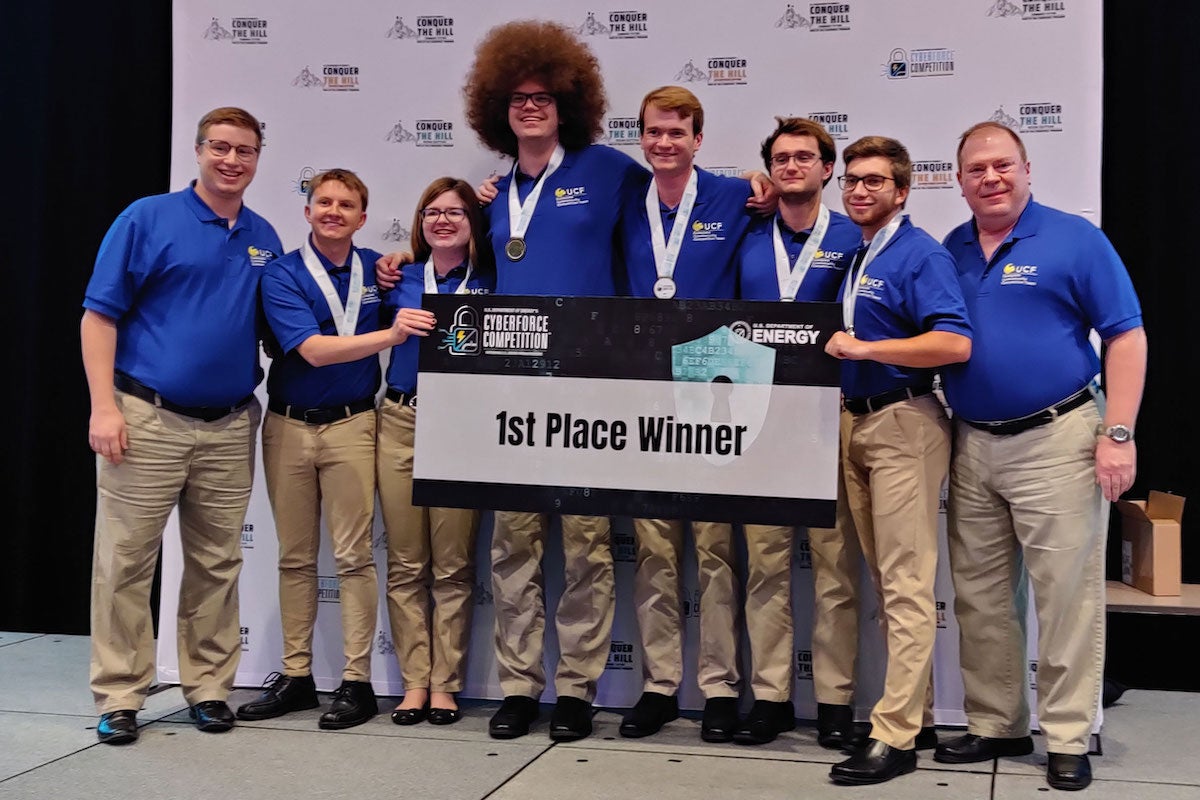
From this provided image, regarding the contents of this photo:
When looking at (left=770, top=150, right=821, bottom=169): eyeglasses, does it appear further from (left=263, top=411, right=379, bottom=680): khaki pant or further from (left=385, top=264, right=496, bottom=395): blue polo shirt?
(left=263, top=411, right=379, bottom=680): khaki pant

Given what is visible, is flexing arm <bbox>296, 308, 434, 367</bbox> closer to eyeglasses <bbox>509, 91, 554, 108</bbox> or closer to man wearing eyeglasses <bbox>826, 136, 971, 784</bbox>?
eyeglasses <bbox>509, 91, 554, 108</bbox>

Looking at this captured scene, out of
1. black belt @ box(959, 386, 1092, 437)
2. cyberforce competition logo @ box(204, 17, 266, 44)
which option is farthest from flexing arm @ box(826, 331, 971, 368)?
cyberforce competition logo @ box(204, 17, 266, 44)

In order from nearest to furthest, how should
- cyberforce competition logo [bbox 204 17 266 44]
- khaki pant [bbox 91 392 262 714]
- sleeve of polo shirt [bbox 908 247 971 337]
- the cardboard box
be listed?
sleeve of polo shirt [bbox 908 247 971 337]
khaki pant [bbox 91 392 262 714]
the cardboard box
cyberforce competition logo [bbox 204 17 266 44]

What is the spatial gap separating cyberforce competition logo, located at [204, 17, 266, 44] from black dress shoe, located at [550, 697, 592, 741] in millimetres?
2756

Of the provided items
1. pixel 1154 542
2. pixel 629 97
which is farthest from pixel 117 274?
pixel 1154 542

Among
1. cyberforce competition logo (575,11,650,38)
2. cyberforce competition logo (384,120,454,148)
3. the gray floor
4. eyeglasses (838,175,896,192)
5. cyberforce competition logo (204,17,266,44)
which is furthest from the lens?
cyberforce competition logo (204,17,266,44)

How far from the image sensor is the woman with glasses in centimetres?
Result: 383

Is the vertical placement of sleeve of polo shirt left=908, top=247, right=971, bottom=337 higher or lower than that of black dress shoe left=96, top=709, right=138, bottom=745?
higher

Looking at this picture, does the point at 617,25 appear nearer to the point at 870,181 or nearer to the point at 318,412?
the point at 870,181

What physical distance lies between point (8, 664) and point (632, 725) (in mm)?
2689

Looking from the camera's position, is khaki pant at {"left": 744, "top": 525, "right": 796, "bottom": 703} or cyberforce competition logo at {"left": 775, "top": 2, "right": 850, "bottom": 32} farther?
cyberforce competition logo at {"left": 775, "top": 2, "right": 850, "bottom": 32}

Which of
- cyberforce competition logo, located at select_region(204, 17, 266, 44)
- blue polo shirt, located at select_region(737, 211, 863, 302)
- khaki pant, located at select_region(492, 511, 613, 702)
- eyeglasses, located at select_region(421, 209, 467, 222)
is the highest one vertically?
cyberforce competition logo, located at select_region(204, 17, 266, 44)

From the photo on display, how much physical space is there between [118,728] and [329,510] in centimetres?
94

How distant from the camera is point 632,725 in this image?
3664 millimetres
